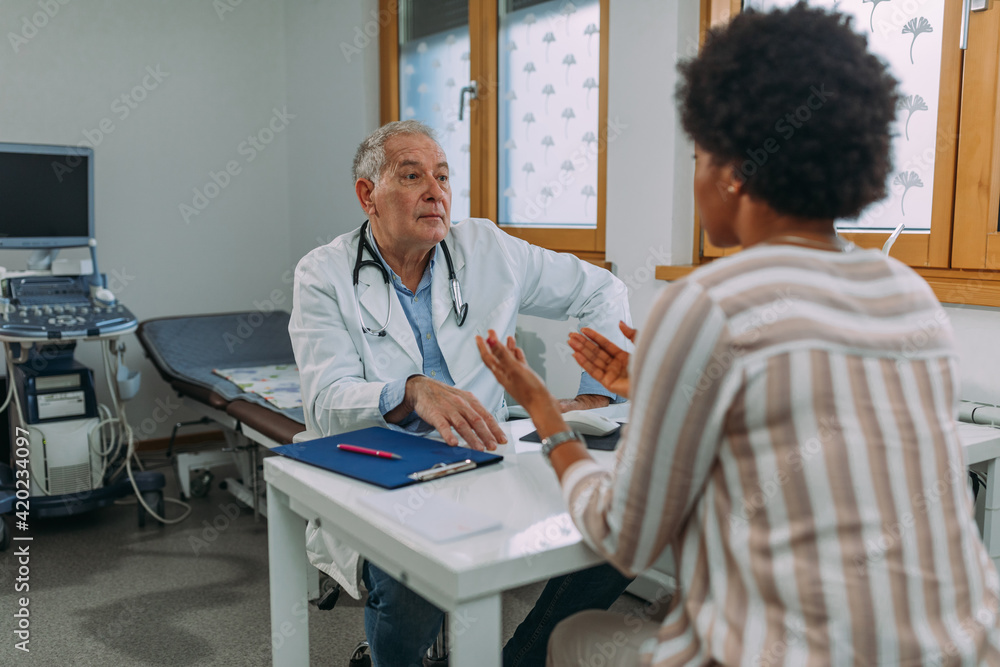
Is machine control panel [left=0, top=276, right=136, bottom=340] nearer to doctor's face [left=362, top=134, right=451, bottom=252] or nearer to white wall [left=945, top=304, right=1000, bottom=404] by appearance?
doctor's face [left=362, top=134, right=451, bottom=252]

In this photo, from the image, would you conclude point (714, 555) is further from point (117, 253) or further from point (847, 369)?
point (117, 253)

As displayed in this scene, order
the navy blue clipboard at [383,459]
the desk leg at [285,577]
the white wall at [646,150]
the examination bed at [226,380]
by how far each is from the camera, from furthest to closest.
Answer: the examination bed at [226,380]
the white wall at [646,150]
the desk leg at [285,577]
the navy blue clipboard at [383,459]

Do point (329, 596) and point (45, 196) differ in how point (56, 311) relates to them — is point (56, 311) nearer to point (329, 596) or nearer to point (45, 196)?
point (45, 196)

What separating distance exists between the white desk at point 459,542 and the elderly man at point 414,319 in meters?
0.21

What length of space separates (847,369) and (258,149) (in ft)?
13.1

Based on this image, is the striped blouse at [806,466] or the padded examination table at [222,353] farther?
the padded examination table at [222,353]

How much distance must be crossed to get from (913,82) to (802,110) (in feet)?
4.58

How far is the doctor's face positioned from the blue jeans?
0.69 m

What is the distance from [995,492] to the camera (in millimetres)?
1534

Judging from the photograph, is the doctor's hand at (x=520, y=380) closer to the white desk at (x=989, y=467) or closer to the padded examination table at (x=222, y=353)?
the white desk at (x=989, y=467)

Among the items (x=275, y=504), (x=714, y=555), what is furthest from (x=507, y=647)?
(x=714, y=555)

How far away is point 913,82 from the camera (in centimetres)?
198

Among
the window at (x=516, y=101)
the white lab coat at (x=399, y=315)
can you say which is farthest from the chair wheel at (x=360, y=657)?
the window at (x=516, y=101)

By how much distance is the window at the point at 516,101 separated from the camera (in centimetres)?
285
